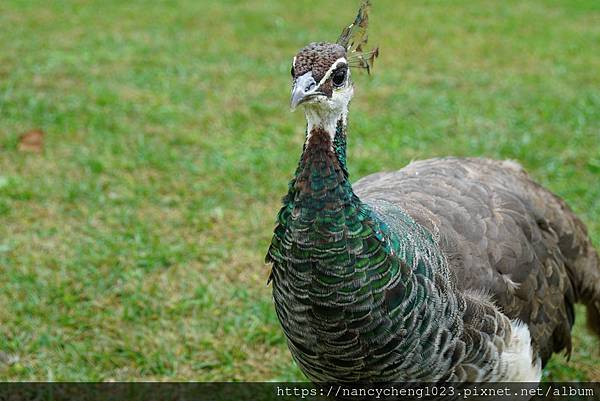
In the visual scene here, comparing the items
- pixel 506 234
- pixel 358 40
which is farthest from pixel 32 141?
pixel 506 234

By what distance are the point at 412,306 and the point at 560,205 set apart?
1.44 m

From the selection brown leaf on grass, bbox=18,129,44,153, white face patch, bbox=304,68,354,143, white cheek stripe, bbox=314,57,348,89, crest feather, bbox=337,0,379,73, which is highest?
crest feather, bbox=337,0,379,73

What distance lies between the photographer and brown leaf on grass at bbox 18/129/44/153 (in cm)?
602

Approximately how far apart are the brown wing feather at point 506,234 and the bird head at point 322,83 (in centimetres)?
76

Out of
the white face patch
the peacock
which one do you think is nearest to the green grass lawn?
the peacock

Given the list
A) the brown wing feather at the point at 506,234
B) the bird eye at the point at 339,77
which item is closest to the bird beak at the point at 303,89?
the bird eye at the point at 339,77

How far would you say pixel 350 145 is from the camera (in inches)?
248

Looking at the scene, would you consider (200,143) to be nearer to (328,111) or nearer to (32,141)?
(32,141)

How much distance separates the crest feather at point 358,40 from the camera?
278cm

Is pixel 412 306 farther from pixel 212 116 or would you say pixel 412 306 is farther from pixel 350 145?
pixel 212 116

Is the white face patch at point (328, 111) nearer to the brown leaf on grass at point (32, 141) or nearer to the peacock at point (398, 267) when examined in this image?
the peacock at point (398, 267)

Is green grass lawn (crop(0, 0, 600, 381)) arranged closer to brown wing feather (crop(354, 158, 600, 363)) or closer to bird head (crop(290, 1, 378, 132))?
brown wing feather (crop(354, 158, 600, 363))

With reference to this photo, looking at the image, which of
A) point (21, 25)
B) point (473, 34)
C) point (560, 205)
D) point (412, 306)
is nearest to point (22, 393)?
point (412, 306)

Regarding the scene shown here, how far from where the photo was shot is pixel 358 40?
A: 2.81m
